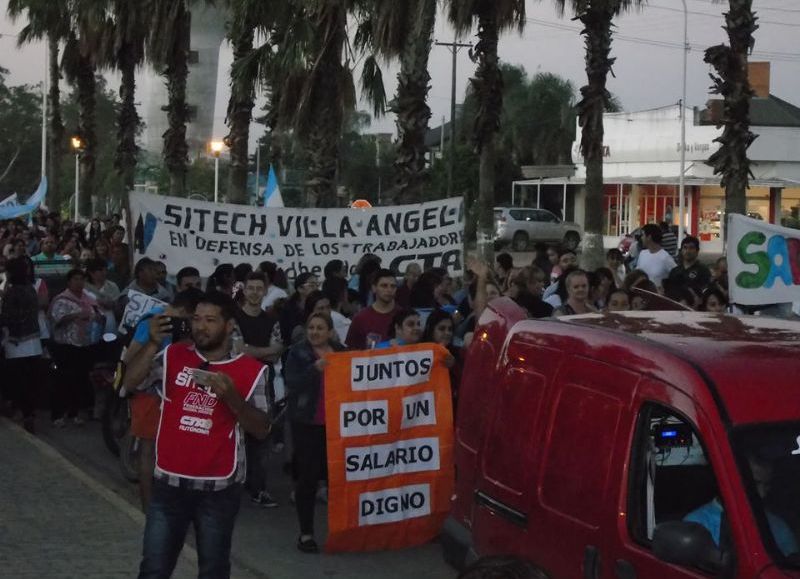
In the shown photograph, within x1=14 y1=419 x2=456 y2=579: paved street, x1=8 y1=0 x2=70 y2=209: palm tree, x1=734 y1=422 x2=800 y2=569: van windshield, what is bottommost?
x1=14 y1=419 x2=456 y2=579: paved street

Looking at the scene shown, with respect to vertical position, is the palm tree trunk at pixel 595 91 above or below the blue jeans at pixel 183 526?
above

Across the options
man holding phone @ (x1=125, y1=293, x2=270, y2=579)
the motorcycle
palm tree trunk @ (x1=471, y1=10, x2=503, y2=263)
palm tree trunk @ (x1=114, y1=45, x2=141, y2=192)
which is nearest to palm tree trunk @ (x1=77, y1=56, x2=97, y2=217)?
palm tree trunk @ (x1=114, y1=45, x2=141, y2=192)

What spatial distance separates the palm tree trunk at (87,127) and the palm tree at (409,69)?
1799cm

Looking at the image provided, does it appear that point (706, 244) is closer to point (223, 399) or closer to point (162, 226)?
point (162, 226)

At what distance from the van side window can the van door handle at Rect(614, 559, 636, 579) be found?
0.09m

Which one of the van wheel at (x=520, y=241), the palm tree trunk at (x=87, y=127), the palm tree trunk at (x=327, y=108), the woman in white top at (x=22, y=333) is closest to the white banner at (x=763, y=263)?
the woman in white top at (x=22, y=333)

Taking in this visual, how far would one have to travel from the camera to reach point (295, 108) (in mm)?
20984

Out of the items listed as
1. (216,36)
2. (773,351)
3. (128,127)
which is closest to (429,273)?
(773,351)

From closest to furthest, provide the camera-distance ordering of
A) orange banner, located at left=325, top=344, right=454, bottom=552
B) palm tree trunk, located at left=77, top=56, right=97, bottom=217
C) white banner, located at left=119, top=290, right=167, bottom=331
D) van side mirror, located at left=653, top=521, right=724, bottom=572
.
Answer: van side mirror, located at left=653, top=521, right=724, bottom=572 < orange banner, located at left=325, top=344, right=454, bottom=552 < white banner, located at left=119, top=290, right=167, bottom=331 < palm tree trunk, located at left=77, top=56, right=97, bottom=217

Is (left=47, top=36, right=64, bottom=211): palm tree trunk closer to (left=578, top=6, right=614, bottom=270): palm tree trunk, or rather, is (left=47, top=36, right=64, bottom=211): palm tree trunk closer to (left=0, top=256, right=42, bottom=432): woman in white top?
(left=578, top=6, right=614, bottom=270): palm tree trunk

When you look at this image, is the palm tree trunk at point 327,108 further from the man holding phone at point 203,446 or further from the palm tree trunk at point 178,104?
the man holding phone at point 203,446

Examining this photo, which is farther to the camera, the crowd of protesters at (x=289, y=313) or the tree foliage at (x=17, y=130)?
the tree foliage at (x=17, y=130)

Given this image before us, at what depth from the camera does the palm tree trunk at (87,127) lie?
124 feet

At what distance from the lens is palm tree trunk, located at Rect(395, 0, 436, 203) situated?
19.7 meters
